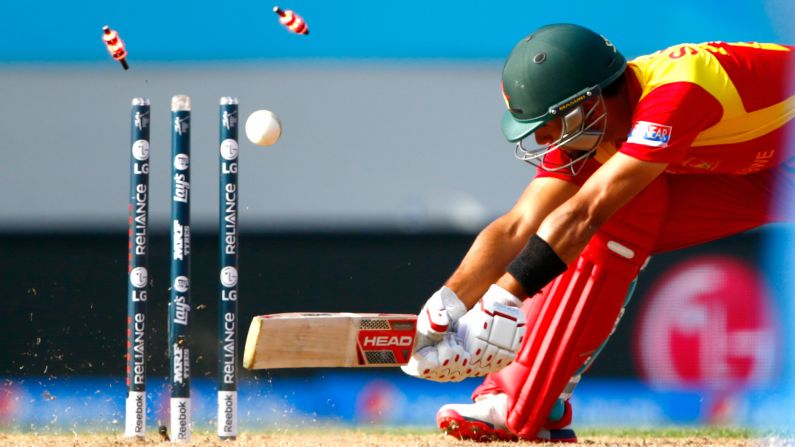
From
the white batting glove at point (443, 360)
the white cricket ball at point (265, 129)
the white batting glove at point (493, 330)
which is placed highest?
the white cricket ball at point (265, 129)

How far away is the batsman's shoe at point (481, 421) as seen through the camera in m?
4.28

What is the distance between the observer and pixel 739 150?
4.04 metres

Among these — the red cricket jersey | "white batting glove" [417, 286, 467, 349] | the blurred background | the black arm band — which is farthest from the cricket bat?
the blurred background

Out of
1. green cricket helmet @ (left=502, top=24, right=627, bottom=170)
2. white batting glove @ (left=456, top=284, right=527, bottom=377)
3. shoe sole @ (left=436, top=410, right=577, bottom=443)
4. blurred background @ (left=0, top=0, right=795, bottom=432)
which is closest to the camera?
white batting glove @ (left=456, top=284, right=527, bottom=377)

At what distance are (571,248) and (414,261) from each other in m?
2.48

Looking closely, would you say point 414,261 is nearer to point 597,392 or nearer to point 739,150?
point 597,392

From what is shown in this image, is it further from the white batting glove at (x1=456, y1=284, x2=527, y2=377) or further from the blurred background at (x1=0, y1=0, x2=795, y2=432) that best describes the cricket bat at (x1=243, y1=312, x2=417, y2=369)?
the blurred background at (x1=0, y1=0, x2=795, y2=432)

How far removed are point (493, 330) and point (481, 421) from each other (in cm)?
105

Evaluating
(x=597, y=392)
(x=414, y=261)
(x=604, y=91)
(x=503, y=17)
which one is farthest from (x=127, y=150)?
(x=604, y=91)

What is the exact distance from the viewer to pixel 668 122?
→ 136 inches

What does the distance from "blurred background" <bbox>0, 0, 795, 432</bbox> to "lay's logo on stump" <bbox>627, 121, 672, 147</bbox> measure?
2431mm

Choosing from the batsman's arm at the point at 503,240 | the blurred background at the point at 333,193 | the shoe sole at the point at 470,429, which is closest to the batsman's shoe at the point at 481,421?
the shoe sole at the point at 470,429

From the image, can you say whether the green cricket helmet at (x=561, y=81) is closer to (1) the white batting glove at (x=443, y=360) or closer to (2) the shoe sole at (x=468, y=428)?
(1) the white batting glove at (x=443, y=360)

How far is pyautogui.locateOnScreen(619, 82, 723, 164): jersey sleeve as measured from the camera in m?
3.43
